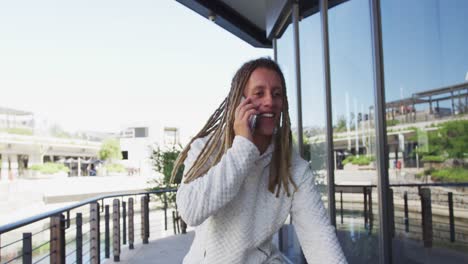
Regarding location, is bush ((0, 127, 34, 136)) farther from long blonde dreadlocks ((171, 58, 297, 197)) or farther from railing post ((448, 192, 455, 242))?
long blonde dreadlocks ((171, 58, 297, 197))

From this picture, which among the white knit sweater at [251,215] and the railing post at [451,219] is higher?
the white knit sweater at [251,215]

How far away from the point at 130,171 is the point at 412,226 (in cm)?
4392

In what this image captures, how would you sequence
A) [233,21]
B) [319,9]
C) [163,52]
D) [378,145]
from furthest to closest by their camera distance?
1. [163,52]
2. [233,21]
3. [319,9]
4. [378,145]

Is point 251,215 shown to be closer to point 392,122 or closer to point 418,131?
point 392,122

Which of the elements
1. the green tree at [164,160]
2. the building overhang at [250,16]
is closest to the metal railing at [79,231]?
the green tree at [164,160]

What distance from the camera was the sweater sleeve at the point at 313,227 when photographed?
2.61ft

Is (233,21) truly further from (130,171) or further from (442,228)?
(130,171)

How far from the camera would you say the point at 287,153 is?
2.89ft

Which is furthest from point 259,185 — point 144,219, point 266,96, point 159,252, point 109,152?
point 109,152

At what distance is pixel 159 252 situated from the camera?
500 centimetres

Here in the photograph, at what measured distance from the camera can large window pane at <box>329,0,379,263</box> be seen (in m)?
2.15

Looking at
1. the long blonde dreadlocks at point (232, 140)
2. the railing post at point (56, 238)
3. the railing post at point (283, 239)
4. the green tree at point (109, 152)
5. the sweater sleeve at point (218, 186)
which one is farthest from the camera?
the green tree at point (109, 152)

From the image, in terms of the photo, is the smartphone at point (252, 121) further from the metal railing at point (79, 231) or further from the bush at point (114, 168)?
the bush at point (114, 168)

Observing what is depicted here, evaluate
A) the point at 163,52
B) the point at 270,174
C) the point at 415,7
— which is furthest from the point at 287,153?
the point at 163,52
